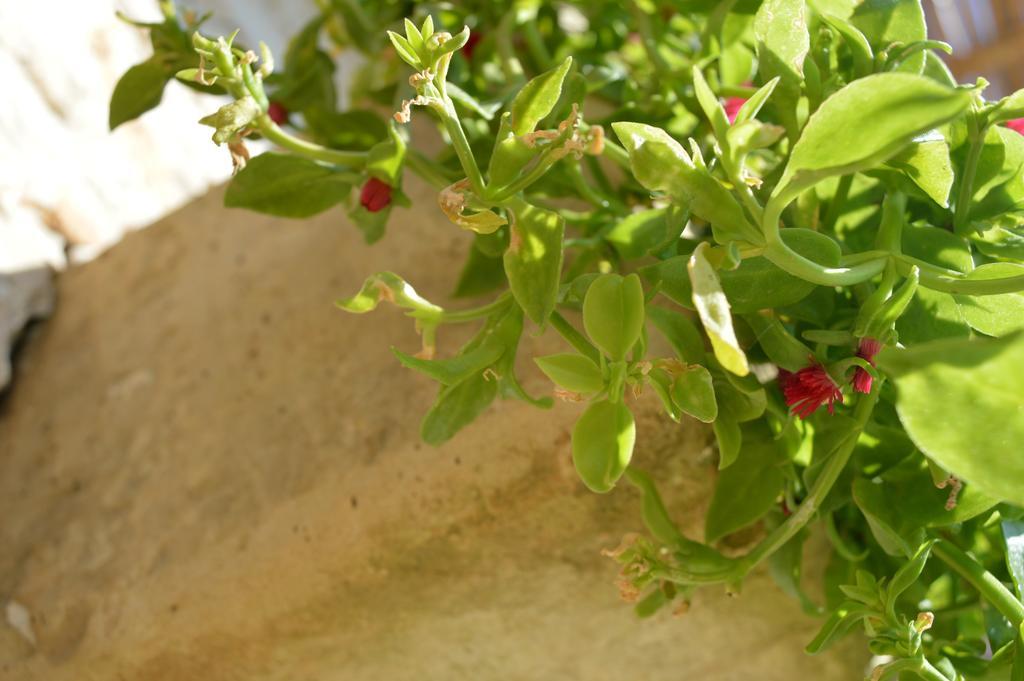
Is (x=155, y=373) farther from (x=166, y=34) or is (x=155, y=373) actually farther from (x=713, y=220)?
(x=713, y=220)

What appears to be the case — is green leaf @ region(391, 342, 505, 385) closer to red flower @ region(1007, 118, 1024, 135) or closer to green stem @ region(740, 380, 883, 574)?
green stem @ region(740, 380, 883, 574)

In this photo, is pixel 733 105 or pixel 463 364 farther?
pixel 733 105

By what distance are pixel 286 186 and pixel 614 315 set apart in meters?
0.20

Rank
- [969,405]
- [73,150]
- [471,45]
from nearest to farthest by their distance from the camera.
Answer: [969,405] → [471,45] → [73,150]

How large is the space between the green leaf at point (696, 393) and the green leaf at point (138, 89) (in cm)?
32

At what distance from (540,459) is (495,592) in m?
0.08

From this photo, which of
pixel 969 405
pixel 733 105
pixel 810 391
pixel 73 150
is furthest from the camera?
pixel 73 150

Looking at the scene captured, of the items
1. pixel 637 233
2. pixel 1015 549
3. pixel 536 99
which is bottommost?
pixel 1015 549

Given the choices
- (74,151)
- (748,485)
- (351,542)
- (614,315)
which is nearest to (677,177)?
(614,315)

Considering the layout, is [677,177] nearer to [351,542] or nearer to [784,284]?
[784,284]

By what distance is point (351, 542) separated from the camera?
493mm

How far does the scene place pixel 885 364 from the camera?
0.81 feet

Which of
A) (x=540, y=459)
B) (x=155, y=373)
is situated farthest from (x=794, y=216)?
(x=155, y=373)

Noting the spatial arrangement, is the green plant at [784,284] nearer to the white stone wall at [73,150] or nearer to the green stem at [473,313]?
the green stem at [473,313]
